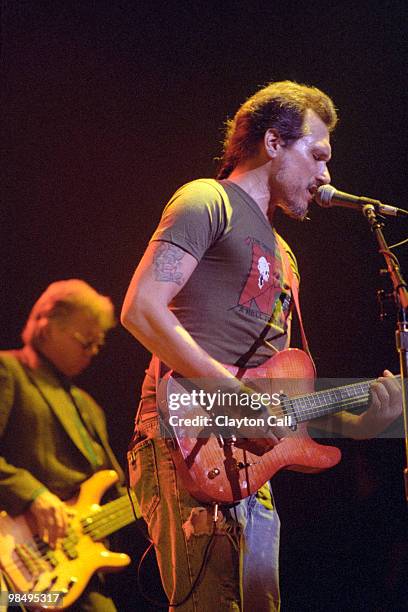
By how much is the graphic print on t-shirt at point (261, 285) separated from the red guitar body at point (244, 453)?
0.53 feet

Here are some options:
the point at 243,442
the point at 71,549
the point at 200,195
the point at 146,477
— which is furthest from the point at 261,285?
the point at 71,549

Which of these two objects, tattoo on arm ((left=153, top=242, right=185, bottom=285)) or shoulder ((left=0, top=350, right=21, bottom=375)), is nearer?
tattoo on arm ((left=153, top=242, right=185, bottom=285))

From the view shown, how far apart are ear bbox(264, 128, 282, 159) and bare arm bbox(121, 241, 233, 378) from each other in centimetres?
73

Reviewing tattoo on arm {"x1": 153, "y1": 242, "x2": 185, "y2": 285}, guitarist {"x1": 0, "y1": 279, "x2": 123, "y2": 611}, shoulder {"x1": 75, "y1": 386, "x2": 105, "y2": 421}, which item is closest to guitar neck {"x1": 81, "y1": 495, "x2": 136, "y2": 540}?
guitarist {"x1": 0, "y1": 279, "x2": 123, "y2": 611}

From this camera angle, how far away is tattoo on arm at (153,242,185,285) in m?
1.87

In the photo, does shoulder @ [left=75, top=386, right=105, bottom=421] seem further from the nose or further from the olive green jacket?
the nose

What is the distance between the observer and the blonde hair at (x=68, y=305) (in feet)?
9.95

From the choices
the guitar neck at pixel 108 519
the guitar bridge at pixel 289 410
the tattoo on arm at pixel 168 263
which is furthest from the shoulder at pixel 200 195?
the guitar neck at pixel 108 519

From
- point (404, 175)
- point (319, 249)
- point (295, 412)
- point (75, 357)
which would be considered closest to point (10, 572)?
point (75, 357)

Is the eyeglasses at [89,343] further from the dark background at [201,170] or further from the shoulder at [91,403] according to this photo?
the shoulder at [91,403]

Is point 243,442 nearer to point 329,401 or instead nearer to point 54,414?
point 329,401

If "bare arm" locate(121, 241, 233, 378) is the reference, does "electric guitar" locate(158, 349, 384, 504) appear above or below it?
below

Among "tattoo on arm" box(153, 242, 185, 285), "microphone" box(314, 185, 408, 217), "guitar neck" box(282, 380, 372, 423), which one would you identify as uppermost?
"microphone" box(314, 185, 408, 217)

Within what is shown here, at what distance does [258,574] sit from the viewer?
203 cm
